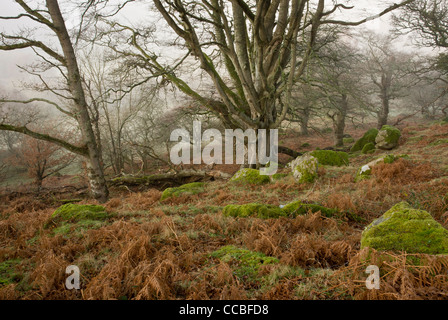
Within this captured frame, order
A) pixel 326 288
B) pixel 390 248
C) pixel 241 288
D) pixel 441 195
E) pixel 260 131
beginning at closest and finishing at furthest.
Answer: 1. pixel 326 288
2. pixel 241 288
3. pixel 390 248
4. pixel 441 195
5. pixel 260 131

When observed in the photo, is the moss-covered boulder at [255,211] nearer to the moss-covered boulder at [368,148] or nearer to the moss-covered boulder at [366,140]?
the moss-covered boulder at [368,148]

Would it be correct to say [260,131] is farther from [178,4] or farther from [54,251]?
[54,251]

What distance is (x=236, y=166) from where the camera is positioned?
1772 centimetres

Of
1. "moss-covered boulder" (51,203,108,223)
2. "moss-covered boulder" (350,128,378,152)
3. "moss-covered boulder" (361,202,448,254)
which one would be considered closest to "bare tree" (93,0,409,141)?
"moss-covered boulder" (51,203,108,223)

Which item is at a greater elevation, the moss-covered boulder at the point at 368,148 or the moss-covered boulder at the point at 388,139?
the moss-covered boulder at the point at 388,139

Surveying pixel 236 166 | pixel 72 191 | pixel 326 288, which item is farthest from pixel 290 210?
pixel 236 166

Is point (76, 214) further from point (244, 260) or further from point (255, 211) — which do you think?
point (244, 260)

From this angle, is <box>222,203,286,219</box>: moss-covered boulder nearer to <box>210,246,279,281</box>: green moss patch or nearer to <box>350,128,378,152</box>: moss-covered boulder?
<box>210,246,279,281</box>: green moss patch

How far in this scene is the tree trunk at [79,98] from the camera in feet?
21.7

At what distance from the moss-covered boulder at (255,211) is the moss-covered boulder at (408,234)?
1.57m

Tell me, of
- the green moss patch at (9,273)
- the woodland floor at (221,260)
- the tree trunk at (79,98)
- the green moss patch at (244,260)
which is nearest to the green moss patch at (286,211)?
the woodland floor at (221,260)

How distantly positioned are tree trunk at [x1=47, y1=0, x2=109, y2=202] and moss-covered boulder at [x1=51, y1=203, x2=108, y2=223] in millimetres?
3083

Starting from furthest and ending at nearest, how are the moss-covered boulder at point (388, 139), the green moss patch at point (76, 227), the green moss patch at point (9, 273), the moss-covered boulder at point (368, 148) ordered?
the moss-covered boulder at point (368, 148), the moss-covered boulder at point (388, 139), the green moss patch at point (76, 227), the green moss patch at point (9, 273)
